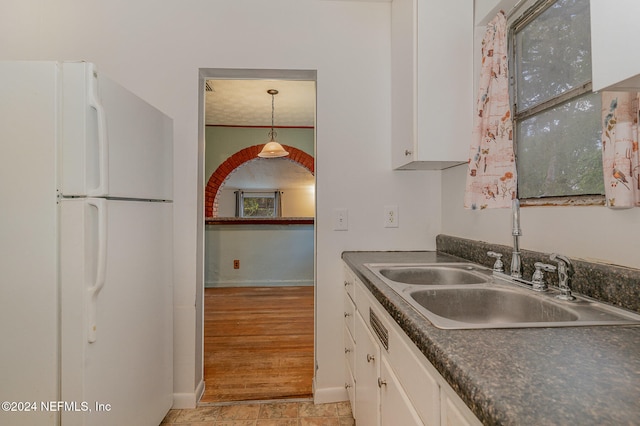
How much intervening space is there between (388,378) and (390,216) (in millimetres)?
1125

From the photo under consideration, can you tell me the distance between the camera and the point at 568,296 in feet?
3.20

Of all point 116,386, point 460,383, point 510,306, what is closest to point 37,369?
point 116,386

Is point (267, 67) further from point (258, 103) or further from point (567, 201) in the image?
point (258, 103)

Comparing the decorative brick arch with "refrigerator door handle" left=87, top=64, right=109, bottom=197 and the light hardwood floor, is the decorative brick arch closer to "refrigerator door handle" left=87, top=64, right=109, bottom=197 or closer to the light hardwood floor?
the light hardwood floor

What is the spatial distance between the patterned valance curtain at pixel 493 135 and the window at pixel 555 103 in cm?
12

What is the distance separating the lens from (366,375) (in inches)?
52.3

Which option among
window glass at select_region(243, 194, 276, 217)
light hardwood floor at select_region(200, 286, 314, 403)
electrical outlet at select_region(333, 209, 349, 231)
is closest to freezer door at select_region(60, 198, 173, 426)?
light hardwood floor at select_region(200, 286, 314, 403)

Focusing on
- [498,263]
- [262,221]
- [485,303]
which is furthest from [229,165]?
[485,303]

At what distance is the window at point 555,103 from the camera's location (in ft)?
3.66

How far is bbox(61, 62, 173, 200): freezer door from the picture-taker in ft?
3.72

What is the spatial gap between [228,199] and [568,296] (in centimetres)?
1056

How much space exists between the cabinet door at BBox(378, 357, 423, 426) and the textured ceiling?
263 cm

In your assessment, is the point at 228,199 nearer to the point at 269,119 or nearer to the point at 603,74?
the point at 269,119

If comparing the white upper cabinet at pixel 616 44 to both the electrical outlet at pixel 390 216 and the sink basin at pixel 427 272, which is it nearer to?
the sink basin at pixel 427 272
